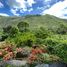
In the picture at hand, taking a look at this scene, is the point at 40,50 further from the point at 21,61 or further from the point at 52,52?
the point at 21,61

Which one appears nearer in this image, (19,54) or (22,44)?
(19,54)

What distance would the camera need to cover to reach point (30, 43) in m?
30.1

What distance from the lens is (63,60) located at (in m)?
23.2

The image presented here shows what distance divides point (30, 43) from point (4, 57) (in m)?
6.80

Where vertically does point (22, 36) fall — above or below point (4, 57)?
above

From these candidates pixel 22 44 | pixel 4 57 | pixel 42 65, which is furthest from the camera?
pixel 22 44

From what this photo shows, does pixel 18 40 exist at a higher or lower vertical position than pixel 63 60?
higher

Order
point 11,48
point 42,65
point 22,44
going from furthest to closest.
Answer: point 22,44 < point 11,48 < point 42,65

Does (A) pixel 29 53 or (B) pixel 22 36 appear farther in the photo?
(B) pixel 22 36

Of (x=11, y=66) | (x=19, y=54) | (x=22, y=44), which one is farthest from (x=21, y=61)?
(x=22, y=44)

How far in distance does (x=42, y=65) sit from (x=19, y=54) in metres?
3.85

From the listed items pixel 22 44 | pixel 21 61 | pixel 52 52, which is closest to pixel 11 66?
pixel 21 61

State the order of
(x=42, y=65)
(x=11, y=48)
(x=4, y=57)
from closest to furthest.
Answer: (x=42, y=65), (x=4, y=57), (x=11, y=48)

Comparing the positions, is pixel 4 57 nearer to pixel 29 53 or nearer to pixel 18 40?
pixel 29 53
